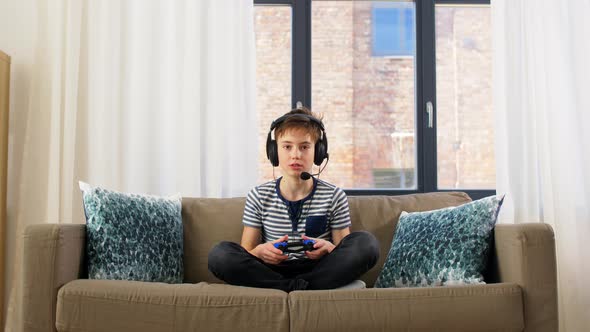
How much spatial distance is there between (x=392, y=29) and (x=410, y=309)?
6.66ft

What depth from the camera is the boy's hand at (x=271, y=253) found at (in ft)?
6.51

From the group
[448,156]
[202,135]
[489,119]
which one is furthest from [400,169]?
[202,135]

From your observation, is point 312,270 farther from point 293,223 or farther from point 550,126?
point 550,126

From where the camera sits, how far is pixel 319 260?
2.00 metres

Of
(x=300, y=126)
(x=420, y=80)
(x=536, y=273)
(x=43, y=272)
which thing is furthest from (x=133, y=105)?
(x=536, y=273)

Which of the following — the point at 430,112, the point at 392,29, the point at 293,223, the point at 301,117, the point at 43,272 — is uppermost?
the point at 392,29

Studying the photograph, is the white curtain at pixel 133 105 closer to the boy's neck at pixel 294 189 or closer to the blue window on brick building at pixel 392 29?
the boy's neck at pixel 294 189

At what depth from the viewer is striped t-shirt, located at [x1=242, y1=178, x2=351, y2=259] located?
217 cm

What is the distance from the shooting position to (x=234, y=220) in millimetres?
2365

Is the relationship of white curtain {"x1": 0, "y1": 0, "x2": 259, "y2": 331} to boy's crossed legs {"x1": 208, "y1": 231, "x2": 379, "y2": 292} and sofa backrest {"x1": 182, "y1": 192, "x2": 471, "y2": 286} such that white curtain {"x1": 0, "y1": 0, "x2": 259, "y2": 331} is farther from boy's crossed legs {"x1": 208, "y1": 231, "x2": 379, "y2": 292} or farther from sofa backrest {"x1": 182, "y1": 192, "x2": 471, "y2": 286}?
boy's crossed legs {"x1": 208, "y1": 231, "x2": 379, "y2": 292}

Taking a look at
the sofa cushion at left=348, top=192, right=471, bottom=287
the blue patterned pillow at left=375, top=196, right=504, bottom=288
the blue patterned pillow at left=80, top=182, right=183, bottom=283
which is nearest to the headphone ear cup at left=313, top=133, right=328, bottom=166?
the sofa cushion at left=348, top=192, right=471, bottom=287

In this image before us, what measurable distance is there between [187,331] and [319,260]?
54 centimetres

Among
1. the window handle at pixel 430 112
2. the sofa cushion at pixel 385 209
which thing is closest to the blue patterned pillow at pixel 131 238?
the sofa cushion at pixel 385 209

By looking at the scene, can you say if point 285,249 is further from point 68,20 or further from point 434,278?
point 68,20
